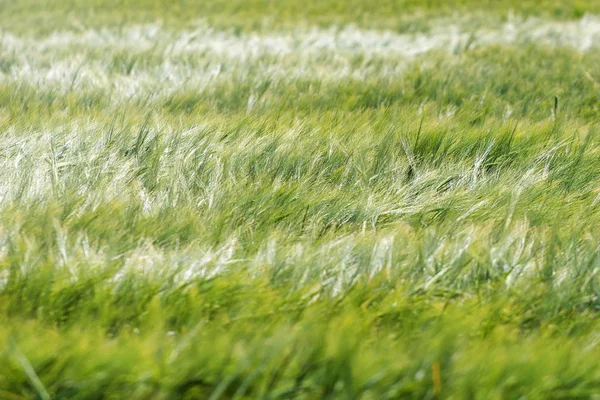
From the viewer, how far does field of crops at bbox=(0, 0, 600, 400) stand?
37.0 inches

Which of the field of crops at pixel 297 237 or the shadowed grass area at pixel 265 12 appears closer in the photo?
the field of crops at pixel 297 237

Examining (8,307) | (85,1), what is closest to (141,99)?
(8,307)

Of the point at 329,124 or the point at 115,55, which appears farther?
the point at 115,55

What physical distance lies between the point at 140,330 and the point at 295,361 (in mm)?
283

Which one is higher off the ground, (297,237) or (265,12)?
(265,12)

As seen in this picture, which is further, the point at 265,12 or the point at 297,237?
the point at 265,12

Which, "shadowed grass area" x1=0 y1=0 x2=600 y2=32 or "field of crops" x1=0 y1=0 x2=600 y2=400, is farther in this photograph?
"shadowed grass area" x1=0 y1=0 x2=600 y2=32

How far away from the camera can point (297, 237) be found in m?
1.40

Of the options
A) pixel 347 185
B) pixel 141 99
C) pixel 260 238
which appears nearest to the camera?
pixel 260 238

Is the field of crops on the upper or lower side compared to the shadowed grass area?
lower

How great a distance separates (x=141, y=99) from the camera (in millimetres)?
2480

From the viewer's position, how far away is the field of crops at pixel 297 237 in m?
0.94

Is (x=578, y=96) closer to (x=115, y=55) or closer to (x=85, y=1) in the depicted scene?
(x=115, y=55)

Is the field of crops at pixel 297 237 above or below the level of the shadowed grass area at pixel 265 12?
below
